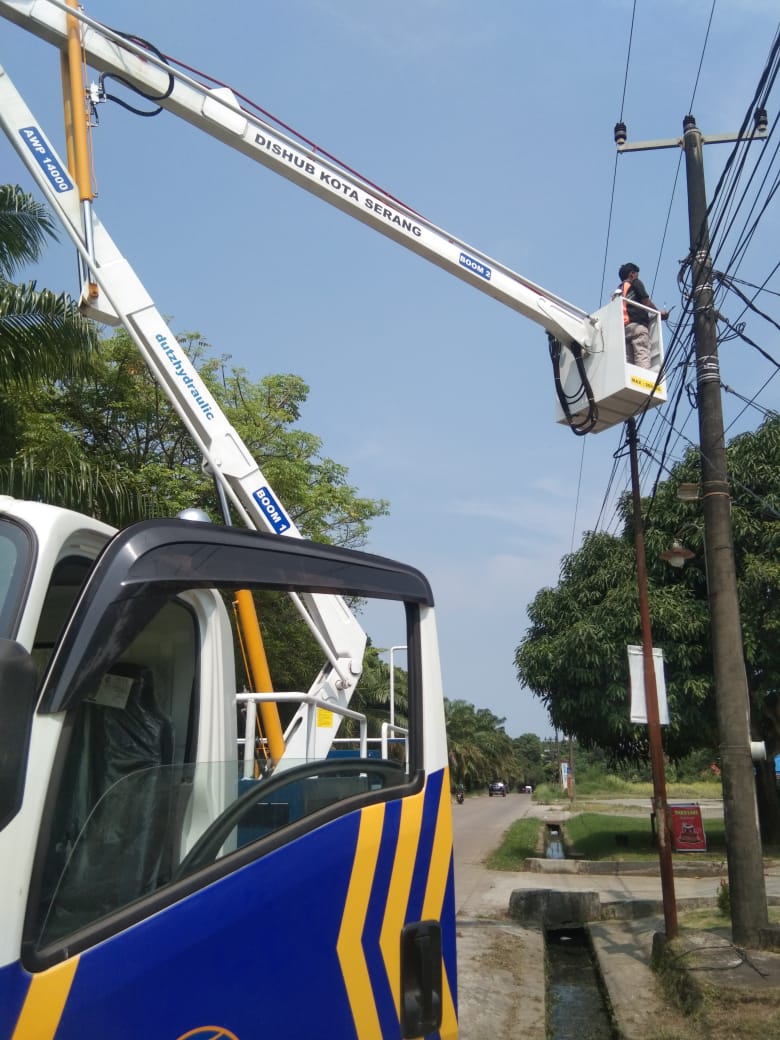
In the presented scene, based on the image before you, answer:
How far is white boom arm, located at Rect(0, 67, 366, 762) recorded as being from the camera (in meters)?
7.02

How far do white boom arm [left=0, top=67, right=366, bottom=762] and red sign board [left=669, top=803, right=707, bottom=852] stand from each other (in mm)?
12518

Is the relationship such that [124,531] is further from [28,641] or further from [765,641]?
[765,641]

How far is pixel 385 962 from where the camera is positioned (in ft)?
8.38

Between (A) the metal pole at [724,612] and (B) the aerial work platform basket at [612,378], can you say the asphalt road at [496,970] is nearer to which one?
(A) the metal pole at [724,612]

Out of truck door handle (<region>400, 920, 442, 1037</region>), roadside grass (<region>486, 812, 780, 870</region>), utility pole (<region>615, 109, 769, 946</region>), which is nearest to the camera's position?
truck door handle (<region>400, 920, 442, 1037</region>)

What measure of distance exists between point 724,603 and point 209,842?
24.6 ft

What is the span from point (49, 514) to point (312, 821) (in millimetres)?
1033

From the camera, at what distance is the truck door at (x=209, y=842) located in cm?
194

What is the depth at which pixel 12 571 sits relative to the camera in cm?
209

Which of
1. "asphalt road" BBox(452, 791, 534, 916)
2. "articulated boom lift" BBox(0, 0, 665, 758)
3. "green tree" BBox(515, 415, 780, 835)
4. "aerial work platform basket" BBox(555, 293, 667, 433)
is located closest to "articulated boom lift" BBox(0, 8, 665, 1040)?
"articulated boom lift" BBox(0, 0, 665, 758)

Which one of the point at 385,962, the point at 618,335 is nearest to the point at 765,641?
the point at 618,335

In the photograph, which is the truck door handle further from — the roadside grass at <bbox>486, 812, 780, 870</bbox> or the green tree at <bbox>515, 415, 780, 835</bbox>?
the roadside grass at <bbox>486, 812, 780, 870</bbox>

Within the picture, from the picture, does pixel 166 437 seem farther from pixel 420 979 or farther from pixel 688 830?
pixel 420 979

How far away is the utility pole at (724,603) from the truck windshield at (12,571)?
293 inches
